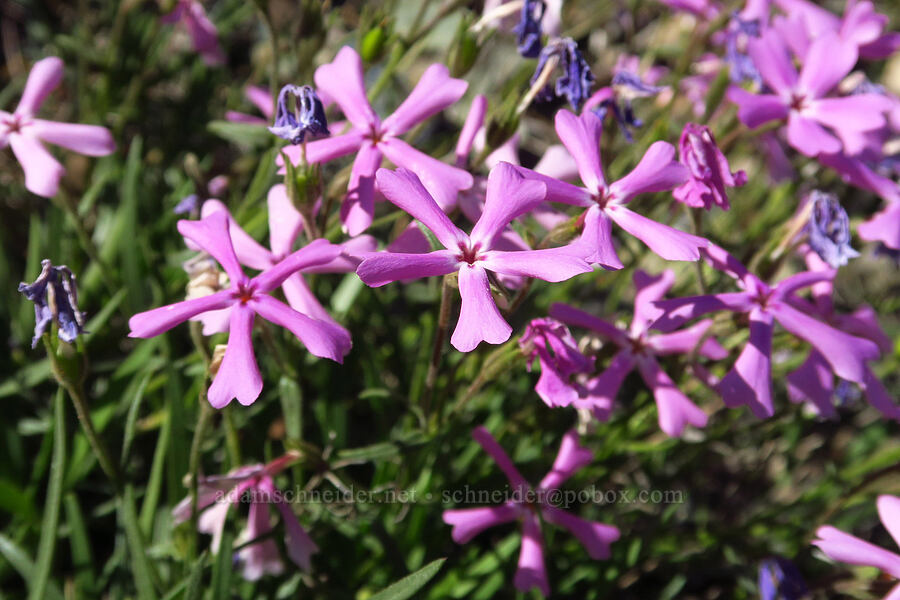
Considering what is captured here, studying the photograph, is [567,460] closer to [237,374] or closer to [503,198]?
[503,198]

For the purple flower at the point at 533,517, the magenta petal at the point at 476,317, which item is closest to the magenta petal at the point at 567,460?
the purple flower at the point at 533,517

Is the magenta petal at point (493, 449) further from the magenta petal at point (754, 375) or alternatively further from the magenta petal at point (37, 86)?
the magenta petal at point (37, 86)

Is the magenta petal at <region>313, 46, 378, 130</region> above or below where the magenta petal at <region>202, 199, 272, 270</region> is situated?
above

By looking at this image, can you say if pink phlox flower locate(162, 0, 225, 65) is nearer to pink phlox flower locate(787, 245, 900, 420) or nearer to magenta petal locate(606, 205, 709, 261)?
magenta petal locate(606, 205, 709, 261)

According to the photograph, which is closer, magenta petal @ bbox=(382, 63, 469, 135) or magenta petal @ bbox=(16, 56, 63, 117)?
magenta petal @ bbox=(382, 63, 469, 135)

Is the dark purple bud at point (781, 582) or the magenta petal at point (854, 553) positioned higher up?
the magenta petal at point (854, 553)

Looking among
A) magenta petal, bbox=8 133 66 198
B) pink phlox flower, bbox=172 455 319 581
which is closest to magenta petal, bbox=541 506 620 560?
pink phlox flower, bbox=172 455 319 581

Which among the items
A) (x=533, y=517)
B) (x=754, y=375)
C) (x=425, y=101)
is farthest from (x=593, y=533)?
(x=425, y=101)

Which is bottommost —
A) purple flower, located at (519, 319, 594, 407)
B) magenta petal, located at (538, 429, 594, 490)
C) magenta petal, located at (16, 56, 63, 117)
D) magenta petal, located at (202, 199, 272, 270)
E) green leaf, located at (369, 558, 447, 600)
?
magenta petal, located at (538, 429, 594, 490)
